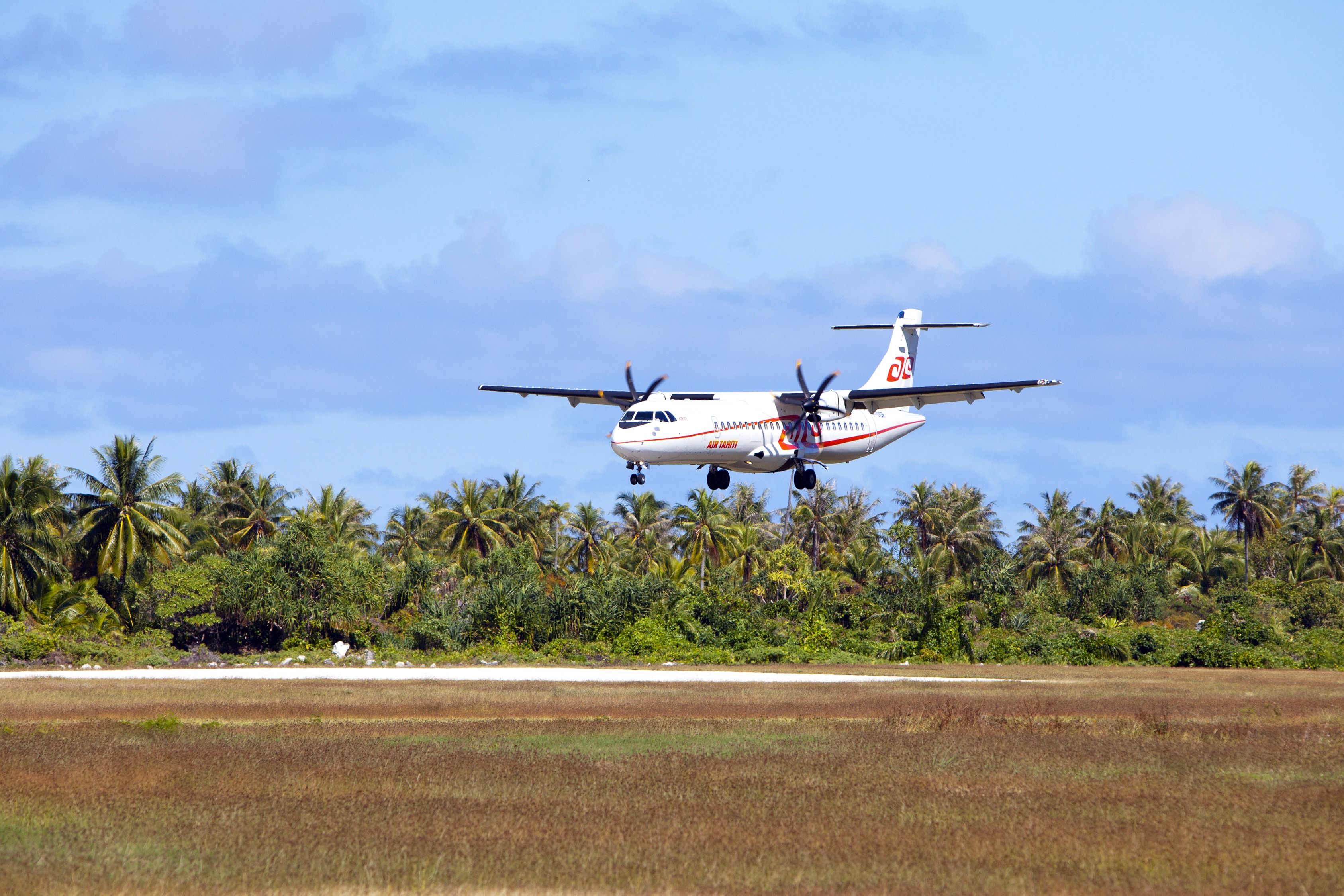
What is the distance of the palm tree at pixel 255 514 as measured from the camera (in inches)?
3159

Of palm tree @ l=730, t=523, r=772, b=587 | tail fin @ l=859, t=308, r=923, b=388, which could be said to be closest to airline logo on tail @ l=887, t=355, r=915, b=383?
tail fin @ l=859, t=308, r=923, b=388

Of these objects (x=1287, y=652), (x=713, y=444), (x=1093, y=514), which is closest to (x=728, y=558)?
(x=1093, y=514)

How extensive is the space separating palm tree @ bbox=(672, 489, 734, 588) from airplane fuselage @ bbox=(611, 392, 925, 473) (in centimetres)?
3958

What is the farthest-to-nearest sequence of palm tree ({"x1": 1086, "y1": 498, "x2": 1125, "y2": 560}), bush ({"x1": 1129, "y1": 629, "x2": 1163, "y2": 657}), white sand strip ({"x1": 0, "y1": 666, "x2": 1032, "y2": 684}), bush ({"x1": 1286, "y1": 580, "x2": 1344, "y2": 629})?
palm tree ({"x1": 1086, "y1": 498, "x2": 1125, "y2": 560}) → bush ({"x1": 1286, "y1": 580, "x2": 1344, "y2": 629}) → bush ({"x1": 1129, "y1": 629, "x2": 1163, "y2": 657}) → white sand strip ({"x1": 0, "y1": 666, "x2": 1032, "y2": 684})

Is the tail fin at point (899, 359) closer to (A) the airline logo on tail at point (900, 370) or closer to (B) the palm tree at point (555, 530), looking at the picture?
(A) the airline logo on tail at point (900, 370)

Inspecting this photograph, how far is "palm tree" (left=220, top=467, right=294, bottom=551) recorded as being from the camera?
80250 mm

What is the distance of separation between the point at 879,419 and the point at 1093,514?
2037 inches

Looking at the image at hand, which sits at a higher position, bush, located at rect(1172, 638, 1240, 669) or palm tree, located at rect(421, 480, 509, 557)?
palm tree, located at rect(421, 480, 509, 557)

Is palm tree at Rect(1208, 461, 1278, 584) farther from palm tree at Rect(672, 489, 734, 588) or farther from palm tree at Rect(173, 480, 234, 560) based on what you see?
palm tree at Rect(173, 480, 234, 560)

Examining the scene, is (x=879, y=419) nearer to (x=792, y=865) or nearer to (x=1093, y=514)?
(x=792, y=865)

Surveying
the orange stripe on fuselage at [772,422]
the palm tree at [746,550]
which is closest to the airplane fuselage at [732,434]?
the orange stripe on fuselage at [772,422]

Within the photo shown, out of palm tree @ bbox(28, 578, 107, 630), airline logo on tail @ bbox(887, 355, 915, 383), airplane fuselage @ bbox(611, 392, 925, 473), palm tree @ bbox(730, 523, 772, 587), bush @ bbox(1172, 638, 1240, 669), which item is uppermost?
airline logo on tail @ bbox(887, 355, 915, 383)

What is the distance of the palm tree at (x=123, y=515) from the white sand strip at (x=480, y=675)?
44.5 ft

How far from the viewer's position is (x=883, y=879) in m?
12.7
